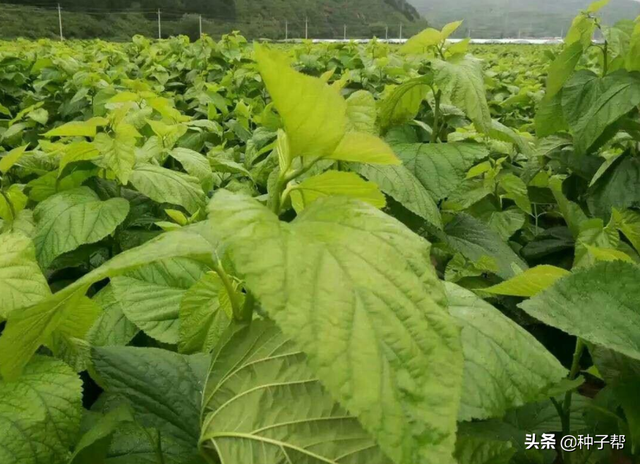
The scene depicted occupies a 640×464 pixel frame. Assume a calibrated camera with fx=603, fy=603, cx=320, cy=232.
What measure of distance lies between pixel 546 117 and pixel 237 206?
1.43 meters

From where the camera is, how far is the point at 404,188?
49.2 inches

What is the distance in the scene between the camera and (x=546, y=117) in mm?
1727

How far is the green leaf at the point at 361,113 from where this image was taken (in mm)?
1312

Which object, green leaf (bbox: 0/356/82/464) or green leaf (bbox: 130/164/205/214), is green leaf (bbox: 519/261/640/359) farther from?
green leaf (bbox: 130/164/205/214)

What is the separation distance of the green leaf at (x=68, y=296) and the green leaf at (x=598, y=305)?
0.39 m

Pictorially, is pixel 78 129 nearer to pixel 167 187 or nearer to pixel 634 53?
pixel 167 187

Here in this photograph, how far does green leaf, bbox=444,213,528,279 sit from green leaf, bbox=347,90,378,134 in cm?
37

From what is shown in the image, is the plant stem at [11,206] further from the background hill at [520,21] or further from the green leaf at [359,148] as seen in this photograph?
the background hill at [520,21]

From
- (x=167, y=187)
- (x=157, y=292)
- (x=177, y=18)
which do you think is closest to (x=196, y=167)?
(x=167, y=187)

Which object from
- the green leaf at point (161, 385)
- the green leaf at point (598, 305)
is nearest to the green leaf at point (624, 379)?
the green leaf at point (598, 305)

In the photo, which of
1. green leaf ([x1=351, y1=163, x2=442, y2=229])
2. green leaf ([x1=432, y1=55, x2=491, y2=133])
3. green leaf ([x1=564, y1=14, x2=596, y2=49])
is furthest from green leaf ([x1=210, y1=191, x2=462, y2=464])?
green leaf ([x1=564, y1=14, x2=596, y2=49])

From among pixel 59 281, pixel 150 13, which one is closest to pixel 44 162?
pixel 59 281

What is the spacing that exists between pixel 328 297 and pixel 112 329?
699 mm

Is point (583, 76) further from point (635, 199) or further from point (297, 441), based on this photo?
point (297, 441)
